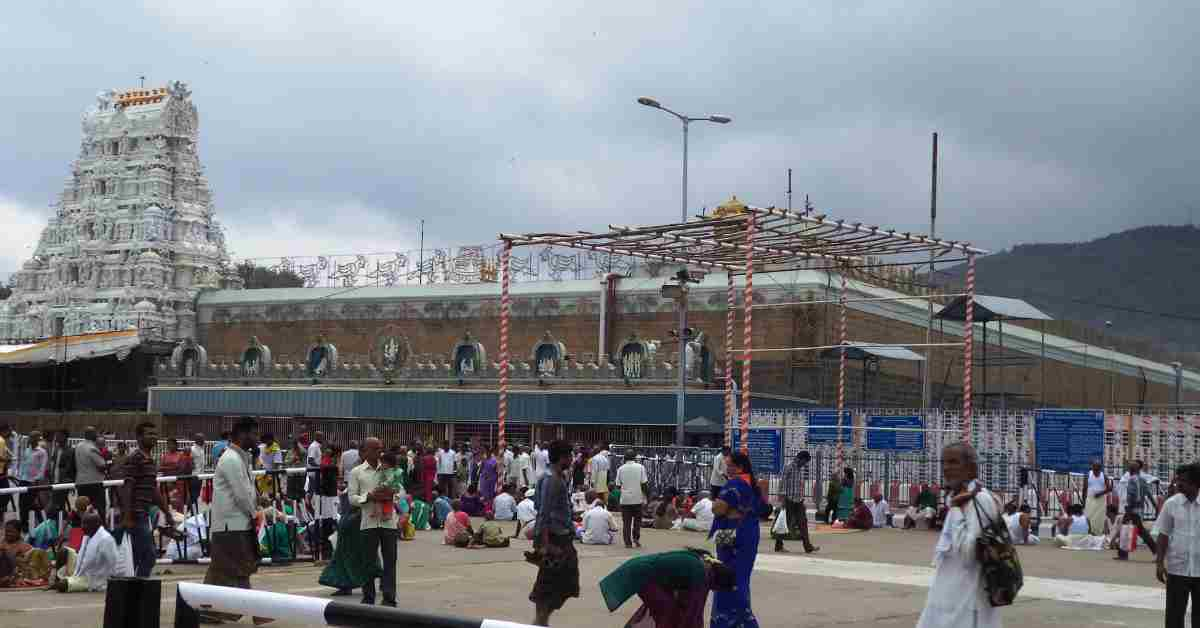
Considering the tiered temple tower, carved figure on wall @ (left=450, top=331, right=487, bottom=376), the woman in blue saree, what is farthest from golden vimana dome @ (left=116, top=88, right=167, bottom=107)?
the woman in blue saree

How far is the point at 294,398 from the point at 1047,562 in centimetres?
3511

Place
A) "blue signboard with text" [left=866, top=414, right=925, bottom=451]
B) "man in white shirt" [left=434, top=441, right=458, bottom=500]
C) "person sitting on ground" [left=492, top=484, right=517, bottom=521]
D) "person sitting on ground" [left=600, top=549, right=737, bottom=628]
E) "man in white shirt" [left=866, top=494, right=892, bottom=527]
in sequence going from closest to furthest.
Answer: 1. "person sitting on ground" [left=600, top=549, right=737, bottom=628]
2. "man in white shirt" [left=866, top=494, right=892, bottom=527]
3. "person sitting on ground" [left=492, top=484, right=517, bottom=521]
4. "blue signboard with text" [left=866, top=414, right=925, bottom=451]
5. "man in white shirt" [left=434, top=441, right=458, bottom=500]

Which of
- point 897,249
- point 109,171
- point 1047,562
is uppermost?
point 109,171

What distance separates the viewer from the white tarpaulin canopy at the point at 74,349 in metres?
52.3

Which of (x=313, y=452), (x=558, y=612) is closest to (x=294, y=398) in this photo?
(x=313, y=452)

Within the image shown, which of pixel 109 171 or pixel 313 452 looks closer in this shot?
pixel 313 452

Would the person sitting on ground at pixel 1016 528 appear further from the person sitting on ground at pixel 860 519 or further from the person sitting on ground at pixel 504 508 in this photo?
the person sitting on ground at pixel 504 508

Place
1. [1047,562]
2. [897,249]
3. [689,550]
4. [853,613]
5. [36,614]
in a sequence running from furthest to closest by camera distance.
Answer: [897,249] → [1047,562] → [853,613] → [36,614] → [689,550]

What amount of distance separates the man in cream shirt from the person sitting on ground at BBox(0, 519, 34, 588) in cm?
400

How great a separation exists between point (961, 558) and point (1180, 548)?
13.2 feet

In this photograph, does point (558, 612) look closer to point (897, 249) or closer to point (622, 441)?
point (897, 249)

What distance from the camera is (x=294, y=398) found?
160ft

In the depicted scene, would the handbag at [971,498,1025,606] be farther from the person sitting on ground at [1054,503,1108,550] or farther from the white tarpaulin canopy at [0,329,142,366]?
the white tarpaulin canopy at [0,329,142,366]

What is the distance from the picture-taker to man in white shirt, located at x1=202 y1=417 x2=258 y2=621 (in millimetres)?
10648
